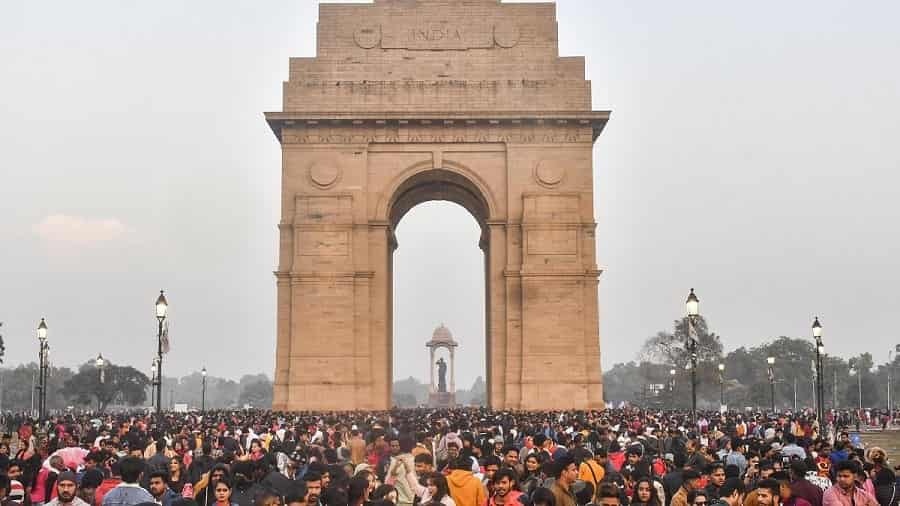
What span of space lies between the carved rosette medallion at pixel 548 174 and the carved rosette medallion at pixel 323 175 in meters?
7.83

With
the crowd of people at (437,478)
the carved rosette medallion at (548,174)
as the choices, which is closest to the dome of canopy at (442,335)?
the carved rosette medallion at (548,174)

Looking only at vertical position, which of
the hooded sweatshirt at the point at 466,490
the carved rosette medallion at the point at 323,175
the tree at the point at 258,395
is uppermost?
the carved rosette medallion at the point at 323,175

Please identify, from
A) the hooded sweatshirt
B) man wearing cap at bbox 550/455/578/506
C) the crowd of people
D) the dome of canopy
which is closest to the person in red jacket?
the crowd of people

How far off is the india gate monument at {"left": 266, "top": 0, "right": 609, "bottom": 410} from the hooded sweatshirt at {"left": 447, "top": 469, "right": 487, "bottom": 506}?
3172cm

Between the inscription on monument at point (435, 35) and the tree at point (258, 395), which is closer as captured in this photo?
the inscription on monument at point (435, 35)

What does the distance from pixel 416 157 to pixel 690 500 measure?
1347 inches

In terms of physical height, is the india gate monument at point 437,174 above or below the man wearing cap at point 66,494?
above

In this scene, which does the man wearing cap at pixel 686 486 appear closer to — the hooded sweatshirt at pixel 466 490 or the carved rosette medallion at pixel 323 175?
the hooded sweatshirt at pixel 466 490

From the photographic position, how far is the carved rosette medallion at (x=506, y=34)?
44.9 meters

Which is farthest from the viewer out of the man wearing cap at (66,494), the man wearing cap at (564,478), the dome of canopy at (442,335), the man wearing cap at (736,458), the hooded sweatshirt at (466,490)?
the dome of canopy at (442,335)

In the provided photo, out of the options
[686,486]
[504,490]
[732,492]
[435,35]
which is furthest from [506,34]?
[504,490]

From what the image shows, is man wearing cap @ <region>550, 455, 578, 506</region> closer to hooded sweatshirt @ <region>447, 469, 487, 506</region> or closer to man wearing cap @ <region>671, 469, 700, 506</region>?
hooded sweatshirt @ <region>447, 469, 487, 506</region>

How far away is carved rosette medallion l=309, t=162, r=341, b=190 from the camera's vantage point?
4384 centimetres

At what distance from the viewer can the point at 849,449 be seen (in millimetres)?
15570
